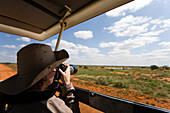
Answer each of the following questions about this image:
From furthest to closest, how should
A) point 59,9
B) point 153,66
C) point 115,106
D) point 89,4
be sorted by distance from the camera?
point 153,66 → point 59,9 → point 89,4 → point 115,106

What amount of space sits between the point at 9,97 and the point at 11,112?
97mm

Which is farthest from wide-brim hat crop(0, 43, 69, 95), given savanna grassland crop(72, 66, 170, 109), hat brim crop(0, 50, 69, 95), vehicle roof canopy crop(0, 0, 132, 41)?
savanna grassland crop(72, 66, 170, 109)

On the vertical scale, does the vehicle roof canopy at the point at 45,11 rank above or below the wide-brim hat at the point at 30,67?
above

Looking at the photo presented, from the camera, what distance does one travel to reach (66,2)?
1020 mm

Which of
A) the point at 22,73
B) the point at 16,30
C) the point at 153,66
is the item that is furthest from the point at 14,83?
the point at 153,66

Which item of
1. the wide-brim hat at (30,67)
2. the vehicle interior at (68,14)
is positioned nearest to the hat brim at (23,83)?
the wide-brim hat at (30,67)

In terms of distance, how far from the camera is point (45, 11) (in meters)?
1.14

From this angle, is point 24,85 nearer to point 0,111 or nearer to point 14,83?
point 14,83

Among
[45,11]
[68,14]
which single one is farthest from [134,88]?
[45,11]

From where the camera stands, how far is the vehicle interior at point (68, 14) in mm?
863

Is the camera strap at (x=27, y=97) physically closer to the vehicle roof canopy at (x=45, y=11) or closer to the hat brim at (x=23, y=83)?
the hat brim at (x=23, y=83)

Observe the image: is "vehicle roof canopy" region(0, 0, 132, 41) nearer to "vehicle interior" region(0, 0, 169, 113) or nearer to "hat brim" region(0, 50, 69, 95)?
"vehicle interior" region(0, 0, 169, 113)

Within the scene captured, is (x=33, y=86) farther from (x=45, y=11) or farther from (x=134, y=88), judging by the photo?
(x=134, y=88)

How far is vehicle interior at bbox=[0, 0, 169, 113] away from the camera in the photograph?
863 millimetres
